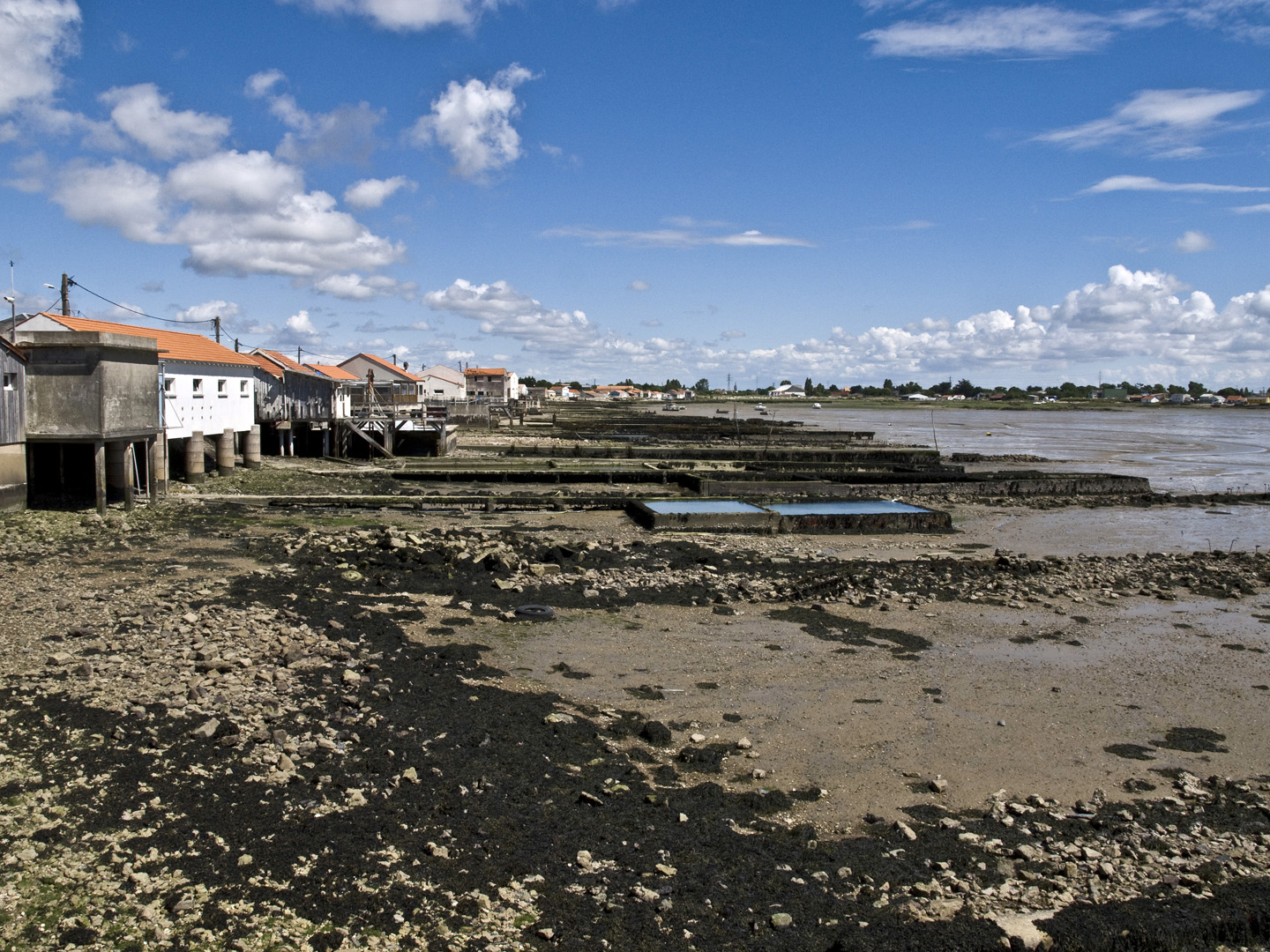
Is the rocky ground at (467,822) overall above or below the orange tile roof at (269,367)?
below

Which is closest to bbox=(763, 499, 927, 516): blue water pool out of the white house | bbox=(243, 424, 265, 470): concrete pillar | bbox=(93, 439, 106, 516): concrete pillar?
bbox=(93, 439, 106, 516): concrete pillar

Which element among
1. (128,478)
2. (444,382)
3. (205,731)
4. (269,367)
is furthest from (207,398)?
(444,382)

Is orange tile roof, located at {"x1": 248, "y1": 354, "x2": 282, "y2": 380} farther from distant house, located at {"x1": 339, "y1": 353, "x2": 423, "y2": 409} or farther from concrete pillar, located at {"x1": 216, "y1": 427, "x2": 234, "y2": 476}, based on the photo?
distant house, located at {"x1": 339, "y1": 353, "x2": 423, "y2": 409}

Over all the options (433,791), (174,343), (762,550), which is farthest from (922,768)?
(174,343)

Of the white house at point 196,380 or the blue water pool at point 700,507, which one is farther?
the white house at point 196,380

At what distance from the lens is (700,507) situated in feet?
89.2

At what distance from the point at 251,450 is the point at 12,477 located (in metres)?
15.8

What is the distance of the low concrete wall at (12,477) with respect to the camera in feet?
66.9

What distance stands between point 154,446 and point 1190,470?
48.9 metres

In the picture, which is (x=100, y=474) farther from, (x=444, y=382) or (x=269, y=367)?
(x=444, y=382)

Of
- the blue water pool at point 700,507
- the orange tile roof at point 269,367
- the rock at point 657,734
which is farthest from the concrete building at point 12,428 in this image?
the rock at point 657,734

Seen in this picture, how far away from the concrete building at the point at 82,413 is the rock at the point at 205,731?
15.5m

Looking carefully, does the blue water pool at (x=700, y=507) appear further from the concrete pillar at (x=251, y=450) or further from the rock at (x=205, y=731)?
the concrete pillar at (x=251, y=450)

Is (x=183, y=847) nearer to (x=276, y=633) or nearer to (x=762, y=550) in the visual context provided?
(x=276, y=633)
